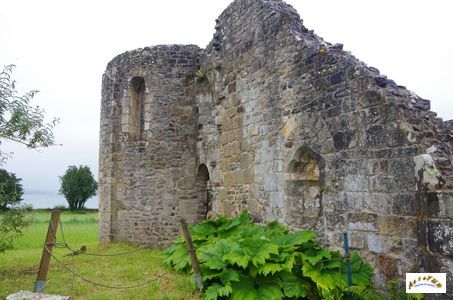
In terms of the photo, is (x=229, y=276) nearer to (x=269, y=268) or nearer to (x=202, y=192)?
(x=269, y=268)

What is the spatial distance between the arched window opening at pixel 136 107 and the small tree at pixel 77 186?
35.2 metres

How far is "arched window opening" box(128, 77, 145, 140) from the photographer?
1337cm

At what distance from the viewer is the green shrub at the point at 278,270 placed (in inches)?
241

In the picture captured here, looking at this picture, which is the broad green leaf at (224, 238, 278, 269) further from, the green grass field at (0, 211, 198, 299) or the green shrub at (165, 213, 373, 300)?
the green grass field at (0, 211, 198, 299)

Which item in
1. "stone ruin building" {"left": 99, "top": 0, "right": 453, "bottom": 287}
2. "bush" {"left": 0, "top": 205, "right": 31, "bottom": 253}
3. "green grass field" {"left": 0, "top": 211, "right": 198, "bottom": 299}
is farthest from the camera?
"bush" {"left": 0, "top": 205, "right": 31, "bottom": 253}

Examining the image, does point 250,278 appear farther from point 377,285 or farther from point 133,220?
point 133,220

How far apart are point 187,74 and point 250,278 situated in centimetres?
811

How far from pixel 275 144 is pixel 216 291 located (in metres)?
3.32

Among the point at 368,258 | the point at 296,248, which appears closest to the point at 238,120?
the point at 296,248

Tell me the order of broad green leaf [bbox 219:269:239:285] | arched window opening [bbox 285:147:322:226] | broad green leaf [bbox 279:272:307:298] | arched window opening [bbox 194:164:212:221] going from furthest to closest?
arched window opening [bbox 194:164:212:221]
arched window opening [bbox 285:147:322:226]
broad green leaf [bbox 219:269:239:285]
broad green leaf [bbox 279:272:307:298]

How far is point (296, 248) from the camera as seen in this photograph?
687cm

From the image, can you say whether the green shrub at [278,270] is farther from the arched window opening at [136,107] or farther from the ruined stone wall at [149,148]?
the arched window opening at [136,107]

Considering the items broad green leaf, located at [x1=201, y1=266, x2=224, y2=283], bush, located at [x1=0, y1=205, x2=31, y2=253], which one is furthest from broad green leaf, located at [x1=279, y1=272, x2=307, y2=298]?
bush, located at [x1=0, y1=205, x2=31, y2=253]

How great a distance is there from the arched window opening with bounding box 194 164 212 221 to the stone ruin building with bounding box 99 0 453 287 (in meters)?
0.04
